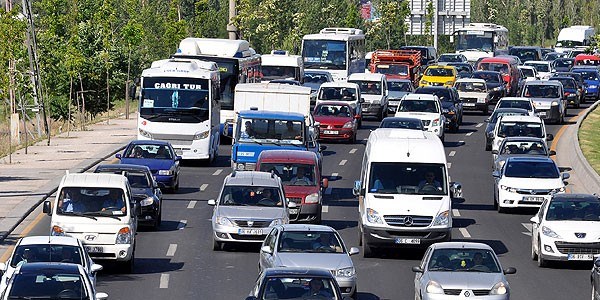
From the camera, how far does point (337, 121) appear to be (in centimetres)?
5581

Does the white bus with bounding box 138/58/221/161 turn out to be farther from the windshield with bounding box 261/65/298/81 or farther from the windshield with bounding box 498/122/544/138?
the windshield with bounding box 261/65/298/81

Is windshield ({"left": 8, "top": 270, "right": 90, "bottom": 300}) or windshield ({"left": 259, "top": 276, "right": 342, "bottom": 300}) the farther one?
windshield ({"left": 259, "top": 276, "right": 342, "bottom": 300})

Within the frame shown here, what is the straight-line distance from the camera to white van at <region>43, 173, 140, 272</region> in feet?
87.2

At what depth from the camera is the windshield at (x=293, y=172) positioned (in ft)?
114

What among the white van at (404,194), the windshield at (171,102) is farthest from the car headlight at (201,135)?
the white van at (404,194)

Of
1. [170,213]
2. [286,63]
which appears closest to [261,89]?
[170,213]

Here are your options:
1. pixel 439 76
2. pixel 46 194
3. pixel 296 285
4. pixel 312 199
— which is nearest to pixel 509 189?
pixel 312 199

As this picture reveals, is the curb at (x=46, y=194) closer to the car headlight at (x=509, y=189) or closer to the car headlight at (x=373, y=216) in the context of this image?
the car headlight at (x=373, y=216)

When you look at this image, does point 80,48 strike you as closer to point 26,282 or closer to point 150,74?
point 150,74

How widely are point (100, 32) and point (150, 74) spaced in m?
23.5

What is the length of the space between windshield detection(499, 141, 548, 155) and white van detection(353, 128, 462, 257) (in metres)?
14.5

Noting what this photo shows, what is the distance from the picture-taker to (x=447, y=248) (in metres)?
23.6

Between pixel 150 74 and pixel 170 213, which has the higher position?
pixel 150 74

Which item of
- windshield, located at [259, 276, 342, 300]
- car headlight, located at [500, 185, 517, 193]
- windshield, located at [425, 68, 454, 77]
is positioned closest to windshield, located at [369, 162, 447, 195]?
car headlight, located at [500, 185, 517, 193]
